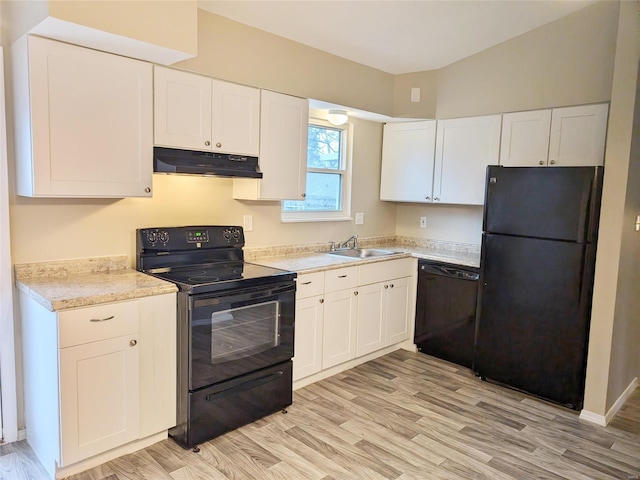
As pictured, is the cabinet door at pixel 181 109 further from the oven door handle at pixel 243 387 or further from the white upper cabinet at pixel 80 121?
the oven door handle at pixel 243 387

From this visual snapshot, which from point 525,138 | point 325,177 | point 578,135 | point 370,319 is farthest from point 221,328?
point 578,135

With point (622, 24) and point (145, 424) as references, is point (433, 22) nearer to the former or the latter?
point (622, 24)

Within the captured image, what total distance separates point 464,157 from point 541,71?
2.87 ft

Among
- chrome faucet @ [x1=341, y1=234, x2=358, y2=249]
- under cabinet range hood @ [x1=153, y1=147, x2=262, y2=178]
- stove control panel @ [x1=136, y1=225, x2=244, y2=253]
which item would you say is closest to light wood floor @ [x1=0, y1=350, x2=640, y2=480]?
stove control panel @ [x1=136, y1=225, x2=244, y2=253]

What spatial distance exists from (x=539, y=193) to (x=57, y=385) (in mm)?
3148

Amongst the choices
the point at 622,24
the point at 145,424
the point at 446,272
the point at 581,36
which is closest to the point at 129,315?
the point at 145,424

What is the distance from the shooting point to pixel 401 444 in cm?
269

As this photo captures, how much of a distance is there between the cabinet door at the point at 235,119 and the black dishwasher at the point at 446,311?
6.29ft

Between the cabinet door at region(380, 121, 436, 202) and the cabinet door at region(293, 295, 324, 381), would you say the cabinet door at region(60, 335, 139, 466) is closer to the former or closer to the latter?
the cabinet door at region(293, 295, 324, 381)

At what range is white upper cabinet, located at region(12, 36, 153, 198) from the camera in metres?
2.21

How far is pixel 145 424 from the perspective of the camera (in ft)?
8.05

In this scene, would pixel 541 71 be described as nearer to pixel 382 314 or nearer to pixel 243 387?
pixel 382 314

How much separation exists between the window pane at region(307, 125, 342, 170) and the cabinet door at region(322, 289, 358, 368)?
1.28m

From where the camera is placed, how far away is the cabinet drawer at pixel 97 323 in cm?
209
